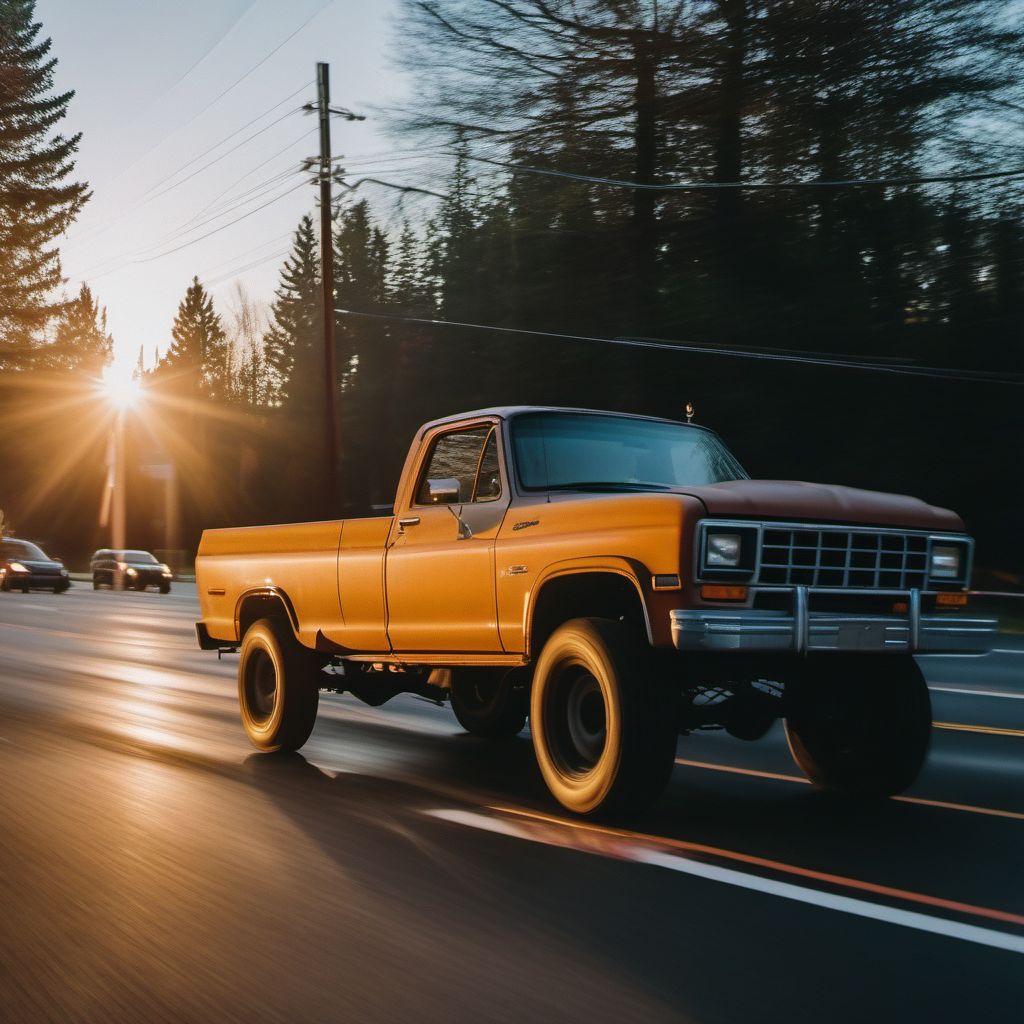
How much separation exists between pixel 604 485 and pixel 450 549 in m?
0.92

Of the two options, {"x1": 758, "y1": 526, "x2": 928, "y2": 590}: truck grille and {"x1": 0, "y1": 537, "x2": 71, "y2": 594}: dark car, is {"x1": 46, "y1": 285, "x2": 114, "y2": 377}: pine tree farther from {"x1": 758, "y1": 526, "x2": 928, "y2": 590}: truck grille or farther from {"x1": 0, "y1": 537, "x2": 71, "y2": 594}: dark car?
{"x1": 758, "y1": 526, "x2": 928, "y2": 590}: truck grille

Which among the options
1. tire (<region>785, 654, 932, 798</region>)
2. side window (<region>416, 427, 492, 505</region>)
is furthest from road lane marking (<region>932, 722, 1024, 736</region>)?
side window (<region>416, 427, 492, 505</region>)

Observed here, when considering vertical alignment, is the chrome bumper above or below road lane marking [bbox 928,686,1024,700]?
above

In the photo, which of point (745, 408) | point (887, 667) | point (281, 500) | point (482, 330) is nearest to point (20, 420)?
point (281, 500)

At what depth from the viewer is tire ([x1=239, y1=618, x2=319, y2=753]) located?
939cm

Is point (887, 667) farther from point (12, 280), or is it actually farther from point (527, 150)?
point (12, 280)

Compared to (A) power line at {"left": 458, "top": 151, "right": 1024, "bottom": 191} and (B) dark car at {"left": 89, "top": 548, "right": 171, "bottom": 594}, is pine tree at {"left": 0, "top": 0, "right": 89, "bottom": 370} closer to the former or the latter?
(B) dark car at {"left": 89, "top": 548, "right": 171, "bottom": 594}

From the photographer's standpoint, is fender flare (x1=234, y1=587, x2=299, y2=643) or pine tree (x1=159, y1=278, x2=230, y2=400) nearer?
fender flare (x1=234, y1=587, x2=299, y2=643)

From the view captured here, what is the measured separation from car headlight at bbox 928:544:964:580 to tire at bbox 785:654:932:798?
1.60ft

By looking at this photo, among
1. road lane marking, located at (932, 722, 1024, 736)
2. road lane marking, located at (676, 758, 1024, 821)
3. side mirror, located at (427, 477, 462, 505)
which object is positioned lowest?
road lane marking, located at (932, 722, 1024, 736)

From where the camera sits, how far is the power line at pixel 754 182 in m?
24.4

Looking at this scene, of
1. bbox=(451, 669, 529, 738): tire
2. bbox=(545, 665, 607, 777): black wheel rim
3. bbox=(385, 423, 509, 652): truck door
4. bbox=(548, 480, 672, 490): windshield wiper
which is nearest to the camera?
bbox=(545, 665, 607, 777): black wheel rim

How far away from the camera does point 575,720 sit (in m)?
7.19

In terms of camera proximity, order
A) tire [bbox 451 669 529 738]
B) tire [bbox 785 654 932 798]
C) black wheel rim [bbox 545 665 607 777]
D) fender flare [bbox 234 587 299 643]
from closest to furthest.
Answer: black wheel rim [bbox 545 665 607 777], tire [bbox 785 654 932 798], fender flare [bbox 234 587 299 643], tire [bbox 451 669 529 738]
